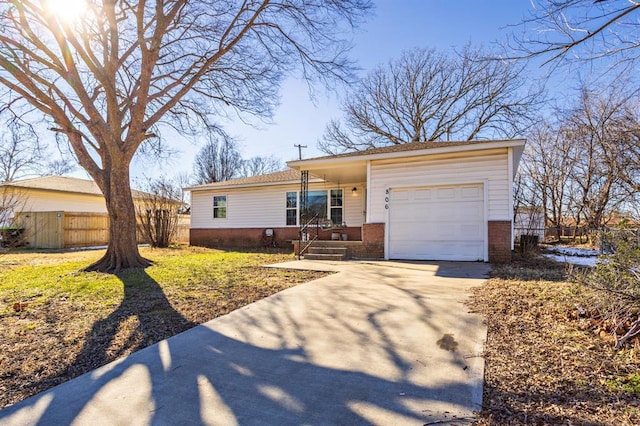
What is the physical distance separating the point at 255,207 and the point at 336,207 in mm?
4115

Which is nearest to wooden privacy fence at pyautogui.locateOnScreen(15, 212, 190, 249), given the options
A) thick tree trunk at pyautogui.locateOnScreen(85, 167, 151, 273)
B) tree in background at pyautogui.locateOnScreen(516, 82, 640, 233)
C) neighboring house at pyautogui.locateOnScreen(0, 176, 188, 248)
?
neighboring house at pyautogui.locateOnScreen(0, 176, 188, 248)

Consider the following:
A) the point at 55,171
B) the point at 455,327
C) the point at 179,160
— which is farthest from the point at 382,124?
the point at 55,171

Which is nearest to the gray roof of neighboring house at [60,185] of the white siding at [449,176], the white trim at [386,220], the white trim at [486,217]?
the white siding at [449,176]

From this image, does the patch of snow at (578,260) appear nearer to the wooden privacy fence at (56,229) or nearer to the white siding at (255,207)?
the white siding at (255,207)

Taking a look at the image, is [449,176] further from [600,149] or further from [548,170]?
[548,170]

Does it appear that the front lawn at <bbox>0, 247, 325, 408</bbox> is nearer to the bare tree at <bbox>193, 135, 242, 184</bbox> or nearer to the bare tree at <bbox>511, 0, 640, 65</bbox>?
the bare tree at <bbox>511, 0, 640, 65</bbox>

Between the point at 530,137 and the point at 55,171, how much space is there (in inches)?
1537

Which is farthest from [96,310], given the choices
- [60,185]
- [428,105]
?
[428,105]

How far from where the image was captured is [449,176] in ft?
31.6

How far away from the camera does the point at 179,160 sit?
14234mm

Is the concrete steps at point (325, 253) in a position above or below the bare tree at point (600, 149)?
below

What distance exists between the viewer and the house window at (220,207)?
57.3 feet

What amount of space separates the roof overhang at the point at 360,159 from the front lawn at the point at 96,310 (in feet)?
14.3

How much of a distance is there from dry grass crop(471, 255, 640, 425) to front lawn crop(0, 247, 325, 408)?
328cm
